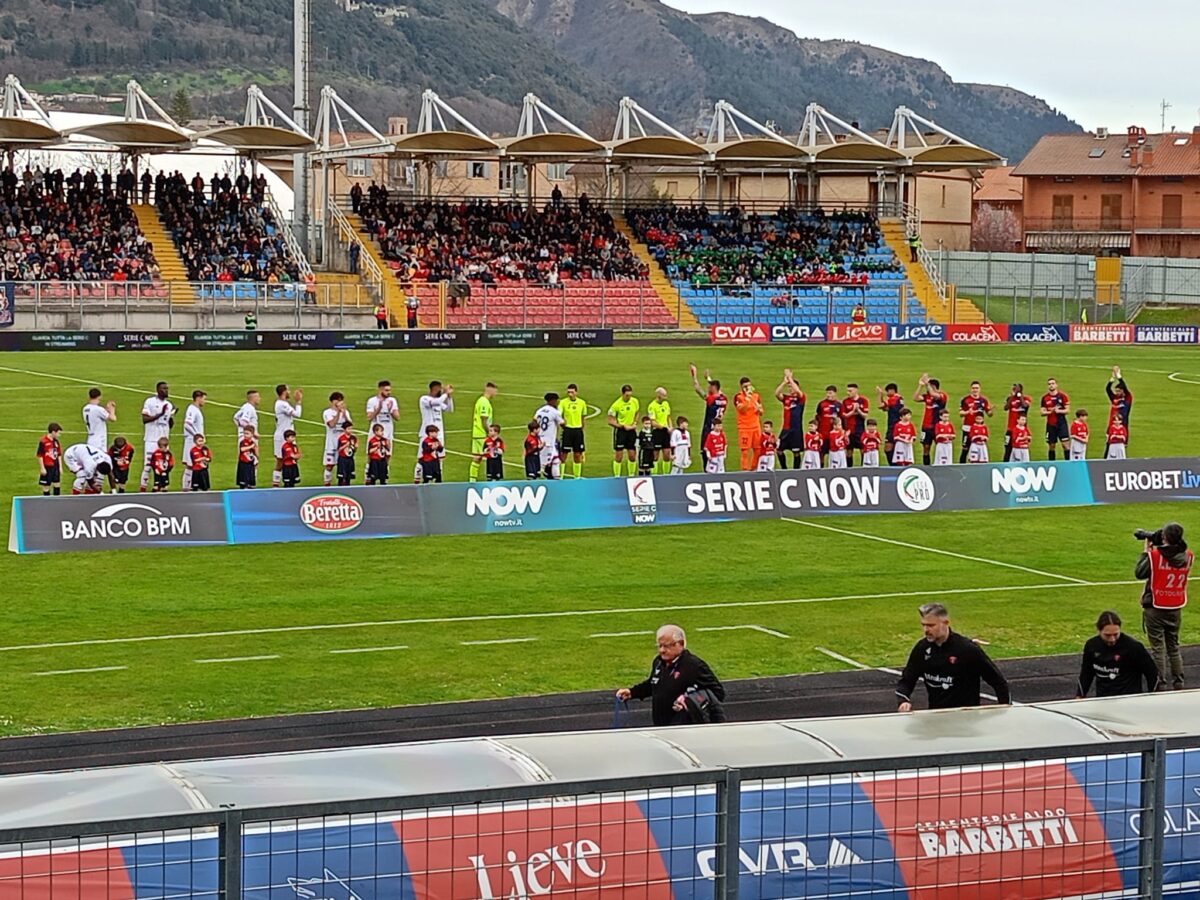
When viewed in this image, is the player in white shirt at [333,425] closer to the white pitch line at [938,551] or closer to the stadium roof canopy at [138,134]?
the white pitch line at [938,551]

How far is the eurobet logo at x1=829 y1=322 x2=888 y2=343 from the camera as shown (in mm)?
61000

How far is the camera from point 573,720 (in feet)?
46.6

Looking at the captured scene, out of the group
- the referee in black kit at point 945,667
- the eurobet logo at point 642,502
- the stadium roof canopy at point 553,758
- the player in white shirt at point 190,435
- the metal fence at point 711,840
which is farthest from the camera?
the player in white shirt at point 190,435

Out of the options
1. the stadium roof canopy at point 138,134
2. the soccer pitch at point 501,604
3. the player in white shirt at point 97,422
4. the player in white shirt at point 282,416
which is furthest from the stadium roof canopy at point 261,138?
the player in white shirt at point 97,422

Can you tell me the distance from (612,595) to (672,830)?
13848 mm

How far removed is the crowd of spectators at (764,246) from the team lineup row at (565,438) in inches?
1442

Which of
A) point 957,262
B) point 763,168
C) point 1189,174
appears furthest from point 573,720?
point 1189,174

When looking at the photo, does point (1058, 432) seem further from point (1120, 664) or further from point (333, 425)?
point (1120, 664)

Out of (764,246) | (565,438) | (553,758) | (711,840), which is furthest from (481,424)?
(764,246)

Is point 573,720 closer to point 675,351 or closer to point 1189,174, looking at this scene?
point 675,351

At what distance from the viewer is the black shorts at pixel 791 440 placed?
28.9 metres

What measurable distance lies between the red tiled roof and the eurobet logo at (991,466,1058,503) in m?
103

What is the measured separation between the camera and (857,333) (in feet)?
201

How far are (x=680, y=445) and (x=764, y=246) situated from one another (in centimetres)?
4441
